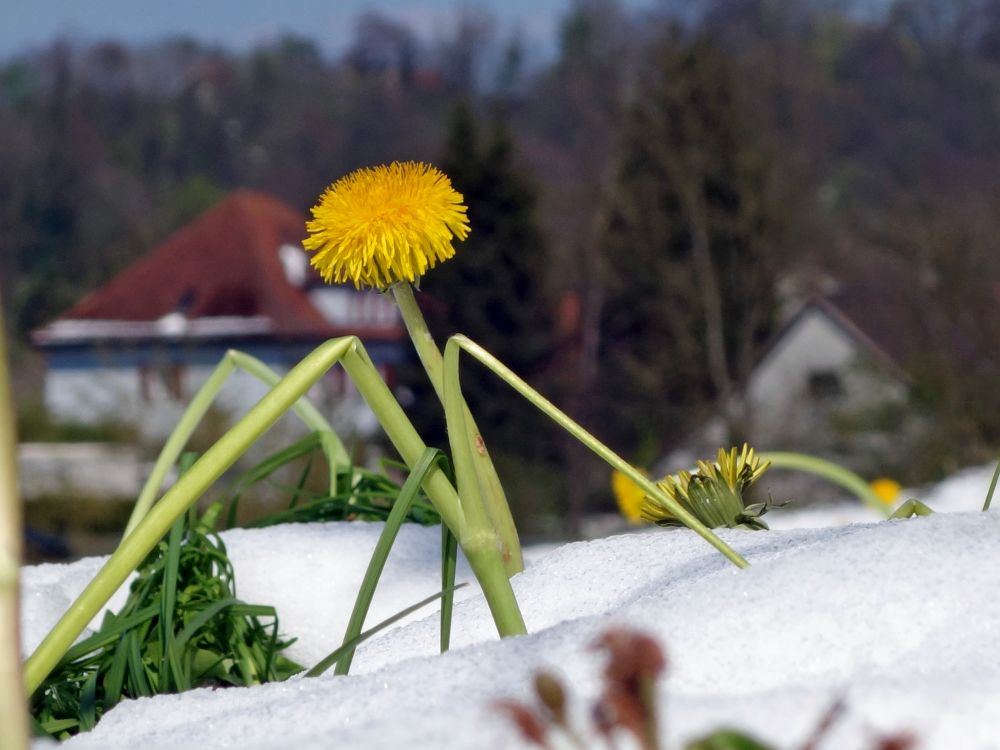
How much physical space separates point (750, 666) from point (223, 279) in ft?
74.2

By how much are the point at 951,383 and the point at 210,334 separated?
1474cm

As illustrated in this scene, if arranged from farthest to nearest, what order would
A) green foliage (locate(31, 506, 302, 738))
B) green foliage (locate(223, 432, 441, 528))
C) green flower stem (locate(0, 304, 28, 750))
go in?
green foliage (locate(223, 432, 441, 528)), green foliage (locate(31, 506, 302, 738)), green flower stem (locate(0, 304, 28, 750))

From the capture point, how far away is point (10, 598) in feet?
1.41

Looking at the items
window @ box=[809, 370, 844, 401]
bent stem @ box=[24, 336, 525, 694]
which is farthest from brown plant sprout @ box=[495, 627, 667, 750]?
window @ box=[809, 370, 844, 401]

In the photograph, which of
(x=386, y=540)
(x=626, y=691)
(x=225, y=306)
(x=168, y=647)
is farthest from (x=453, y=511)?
(x=225, y=306)

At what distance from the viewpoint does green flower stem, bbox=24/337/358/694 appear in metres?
0.56

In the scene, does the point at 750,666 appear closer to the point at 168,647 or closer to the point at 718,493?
the point at 718,493

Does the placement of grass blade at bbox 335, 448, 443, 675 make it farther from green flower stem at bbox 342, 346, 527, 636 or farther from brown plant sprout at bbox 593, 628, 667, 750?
brown plant sprout at bbox 593, 628, 667, 750

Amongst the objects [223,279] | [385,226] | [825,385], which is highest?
[385,226]

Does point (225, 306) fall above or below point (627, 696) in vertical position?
below

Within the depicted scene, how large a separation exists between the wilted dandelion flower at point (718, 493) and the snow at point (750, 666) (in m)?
0.08

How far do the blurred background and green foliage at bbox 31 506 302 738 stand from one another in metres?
2.27

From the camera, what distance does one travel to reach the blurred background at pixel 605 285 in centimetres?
1194

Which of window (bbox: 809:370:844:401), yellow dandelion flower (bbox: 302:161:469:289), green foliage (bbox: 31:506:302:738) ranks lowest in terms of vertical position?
window (bbox: 809:370:844:401)
